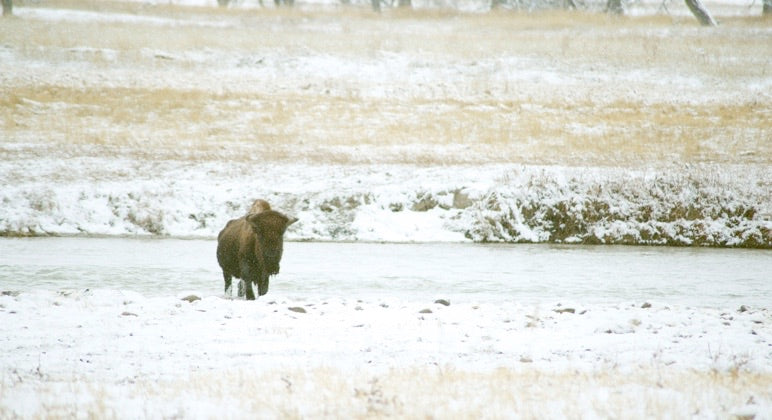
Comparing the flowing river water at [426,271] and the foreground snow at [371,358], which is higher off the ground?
the foreground snow at [371,358]

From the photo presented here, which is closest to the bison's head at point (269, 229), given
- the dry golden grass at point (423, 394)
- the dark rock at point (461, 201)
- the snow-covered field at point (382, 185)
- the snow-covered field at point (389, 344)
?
the snow-covered field at point (389, 344)

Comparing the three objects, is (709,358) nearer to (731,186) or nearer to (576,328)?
(576,328)

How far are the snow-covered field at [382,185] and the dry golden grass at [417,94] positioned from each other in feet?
0.51

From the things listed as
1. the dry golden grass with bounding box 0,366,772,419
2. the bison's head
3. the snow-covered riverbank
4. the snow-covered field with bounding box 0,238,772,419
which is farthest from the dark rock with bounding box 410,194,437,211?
the dry golden grass with bounding box 0,366,772,419

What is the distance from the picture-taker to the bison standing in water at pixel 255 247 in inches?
440

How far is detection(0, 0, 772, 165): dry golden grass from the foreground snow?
13.0m

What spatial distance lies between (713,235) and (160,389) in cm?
1451

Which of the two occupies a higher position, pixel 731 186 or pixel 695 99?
pixel 695 99

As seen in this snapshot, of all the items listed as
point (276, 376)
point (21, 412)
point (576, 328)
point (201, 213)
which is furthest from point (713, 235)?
point (21, 412)

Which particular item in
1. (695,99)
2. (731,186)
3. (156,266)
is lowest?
(156,266)

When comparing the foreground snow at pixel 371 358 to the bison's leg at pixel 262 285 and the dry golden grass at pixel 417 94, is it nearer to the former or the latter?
the bison's leg at pixel 262 285

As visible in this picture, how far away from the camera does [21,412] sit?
234 inches

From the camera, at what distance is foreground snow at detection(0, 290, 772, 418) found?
20.1 feet

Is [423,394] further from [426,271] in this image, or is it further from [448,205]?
[448,205]
